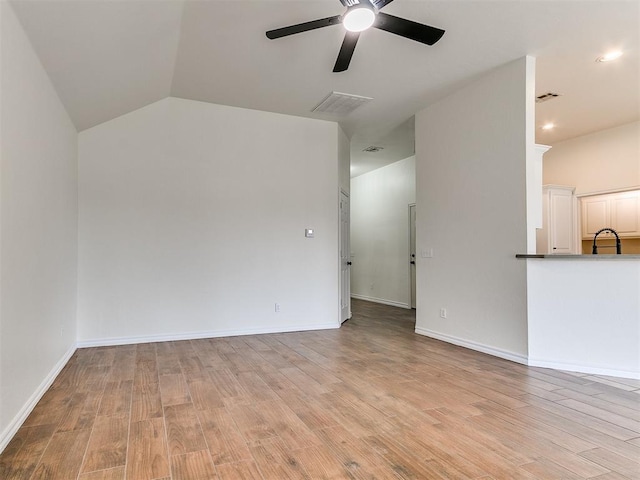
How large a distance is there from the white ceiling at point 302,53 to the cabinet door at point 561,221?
55.7 inches

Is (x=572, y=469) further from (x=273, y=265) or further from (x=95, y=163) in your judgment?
(x=95, y=163)

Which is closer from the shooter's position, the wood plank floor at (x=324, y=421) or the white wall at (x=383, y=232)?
the wood plank floor at (x=324, y=421)

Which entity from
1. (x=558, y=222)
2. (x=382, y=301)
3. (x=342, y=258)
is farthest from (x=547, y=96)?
(x=382, y=301)

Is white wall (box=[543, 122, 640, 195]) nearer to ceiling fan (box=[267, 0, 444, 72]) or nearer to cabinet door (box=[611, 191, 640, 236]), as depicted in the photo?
cabinet door (box=[611, 191, 640, 236])

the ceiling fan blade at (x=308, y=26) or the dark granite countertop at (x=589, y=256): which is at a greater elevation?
the ceiling fan blade at (x=308, y=26)

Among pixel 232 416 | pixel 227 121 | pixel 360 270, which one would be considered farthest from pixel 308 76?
pixel 360 270

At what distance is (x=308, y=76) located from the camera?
410 centimetres

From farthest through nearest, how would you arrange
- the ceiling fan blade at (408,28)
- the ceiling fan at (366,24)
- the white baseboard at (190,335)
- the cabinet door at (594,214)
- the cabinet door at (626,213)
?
the cabinet door at (594,214)
the cabinet door at (626,213)
the white baseboard at (190,335)
the ceiling fan blade at (408,28)
the ceiling fan at (366,24)

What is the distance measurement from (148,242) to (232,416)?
9.25ft

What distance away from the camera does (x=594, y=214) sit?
6.01m

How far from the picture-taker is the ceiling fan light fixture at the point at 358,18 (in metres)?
2.29

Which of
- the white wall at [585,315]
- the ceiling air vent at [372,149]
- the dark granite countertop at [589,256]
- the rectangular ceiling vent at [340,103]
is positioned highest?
the rectangular ceiling vent at [340,103]

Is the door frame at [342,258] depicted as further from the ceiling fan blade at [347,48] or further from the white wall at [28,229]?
the white wall at [28,229]

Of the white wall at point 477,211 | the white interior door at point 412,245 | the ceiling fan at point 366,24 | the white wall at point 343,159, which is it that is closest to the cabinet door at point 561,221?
the white interior door at point 412,245
